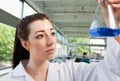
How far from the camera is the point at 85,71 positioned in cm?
105

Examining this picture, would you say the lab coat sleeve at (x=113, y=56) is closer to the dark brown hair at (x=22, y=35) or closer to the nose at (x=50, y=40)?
the nose at (x=50, y=40)

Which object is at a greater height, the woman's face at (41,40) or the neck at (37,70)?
the woman's face at (41,40)

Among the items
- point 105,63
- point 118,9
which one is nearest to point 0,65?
point 105,63

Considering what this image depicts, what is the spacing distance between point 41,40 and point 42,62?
14 cm

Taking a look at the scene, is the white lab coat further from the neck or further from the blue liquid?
the blue liquid

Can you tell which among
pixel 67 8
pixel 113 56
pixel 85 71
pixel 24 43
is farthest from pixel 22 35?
pixel 67 8

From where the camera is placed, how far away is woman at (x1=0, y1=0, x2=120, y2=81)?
0.93 m

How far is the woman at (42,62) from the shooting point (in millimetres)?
932

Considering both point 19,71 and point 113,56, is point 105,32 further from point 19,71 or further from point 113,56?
point 19,71

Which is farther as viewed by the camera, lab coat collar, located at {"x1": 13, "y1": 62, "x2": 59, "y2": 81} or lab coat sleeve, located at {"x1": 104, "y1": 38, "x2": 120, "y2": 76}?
lab coat collar, located at {"x1": 13, "y1": 62, "x2": 59, "y2": 81}

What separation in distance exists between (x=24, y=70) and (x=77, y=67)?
0.85 feet

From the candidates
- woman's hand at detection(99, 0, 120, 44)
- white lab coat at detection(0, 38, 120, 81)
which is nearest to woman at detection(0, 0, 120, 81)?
white lab coat at detection(0, 38, 120, 81)

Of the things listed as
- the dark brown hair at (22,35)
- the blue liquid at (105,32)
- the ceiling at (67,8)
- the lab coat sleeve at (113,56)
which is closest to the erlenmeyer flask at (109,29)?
the blue liquid at (105,32)

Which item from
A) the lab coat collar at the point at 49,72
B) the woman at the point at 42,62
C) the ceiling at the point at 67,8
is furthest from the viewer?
the ceiling at the point at 67,8
